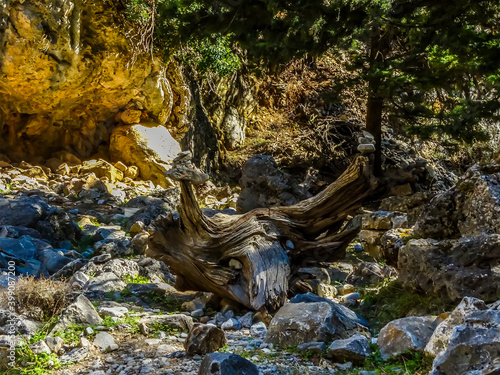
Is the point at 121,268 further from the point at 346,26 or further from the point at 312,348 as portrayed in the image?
the point at 346,26

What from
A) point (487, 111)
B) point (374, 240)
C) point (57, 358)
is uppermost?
point (487, 111)

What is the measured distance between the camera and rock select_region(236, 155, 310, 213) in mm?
8531

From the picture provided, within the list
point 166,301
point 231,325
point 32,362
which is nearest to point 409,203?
point 166,301

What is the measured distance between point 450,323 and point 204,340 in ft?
4.74

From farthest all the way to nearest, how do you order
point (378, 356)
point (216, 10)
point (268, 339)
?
point (216, 10), point (268, 339), point (378, 356)

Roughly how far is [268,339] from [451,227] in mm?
1847

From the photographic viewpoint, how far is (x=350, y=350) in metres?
2.76

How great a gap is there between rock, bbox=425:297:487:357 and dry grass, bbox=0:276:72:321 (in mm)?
2666

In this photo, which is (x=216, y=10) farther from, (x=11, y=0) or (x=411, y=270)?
(x=11, y=0)

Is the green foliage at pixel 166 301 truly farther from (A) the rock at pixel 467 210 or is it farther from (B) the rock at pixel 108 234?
(B) the rock at pixel 108 234

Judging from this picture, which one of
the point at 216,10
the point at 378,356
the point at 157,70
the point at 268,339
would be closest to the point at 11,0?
the point at 157,70

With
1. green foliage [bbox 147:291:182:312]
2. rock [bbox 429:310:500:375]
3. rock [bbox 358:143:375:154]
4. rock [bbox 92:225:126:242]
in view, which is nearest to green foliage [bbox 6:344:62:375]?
green foliage [bbox 147:291:182:312]

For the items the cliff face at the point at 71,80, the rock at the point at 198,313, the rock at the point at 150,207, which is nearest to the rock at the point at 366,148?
the rock at the point at 198,313

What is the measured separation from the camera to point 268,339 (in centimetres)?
326
